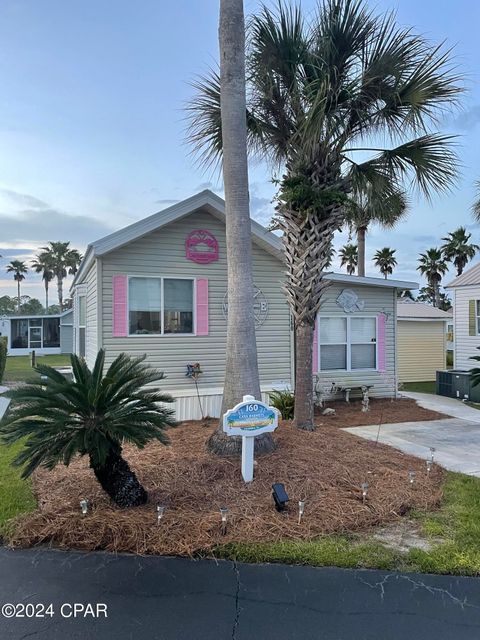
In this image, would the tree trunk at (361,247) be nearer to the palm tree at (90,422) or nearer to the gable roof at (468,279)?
the gable roof at (468,279)

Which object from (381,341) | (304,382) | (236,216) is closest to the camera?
(236,216)

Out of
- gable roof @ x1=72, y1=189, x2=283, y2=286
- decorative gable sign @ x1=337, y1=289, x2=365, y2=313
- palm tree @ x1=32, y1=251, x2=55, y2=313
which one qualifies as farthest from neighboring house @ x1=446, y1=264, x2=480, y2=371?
palm tree @ x1=32, y1=251, x2=55, y2=313

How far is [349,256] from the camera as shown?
35.3 m

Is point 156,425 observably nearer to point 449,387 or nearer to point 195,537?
point 195,537

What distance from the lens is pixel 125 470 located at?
4.34 metres

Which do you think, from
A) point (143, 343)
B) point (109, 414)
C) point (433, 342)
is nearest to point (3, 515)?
point (109, 414)

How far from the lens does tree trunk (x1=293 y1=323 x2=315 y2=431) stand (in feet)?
24.3

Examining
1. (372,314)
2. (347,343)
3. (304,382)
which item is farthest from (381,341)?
(304,382)

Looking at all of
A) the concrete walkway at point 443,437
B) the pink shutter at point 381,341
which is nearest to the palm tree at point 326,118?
the concrete walkway at point 443,437

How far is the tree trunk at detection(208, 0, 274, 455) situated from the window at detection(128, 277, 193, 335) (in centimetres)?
371

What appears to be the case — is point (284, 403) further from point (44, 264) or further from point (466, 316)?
point (44, 264)

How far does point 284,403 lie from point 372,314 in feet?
14.9

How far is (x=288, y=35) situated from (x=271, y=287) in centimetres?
496

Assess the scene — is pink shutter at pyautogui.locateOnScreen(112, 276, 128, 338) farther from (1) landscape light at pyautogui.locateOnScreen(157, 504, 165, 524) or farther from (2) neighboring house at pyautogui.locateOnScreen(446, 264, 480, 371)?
(2) neighboring house at pyautogui.locateOnScreen(446, 264, 480, 371)
